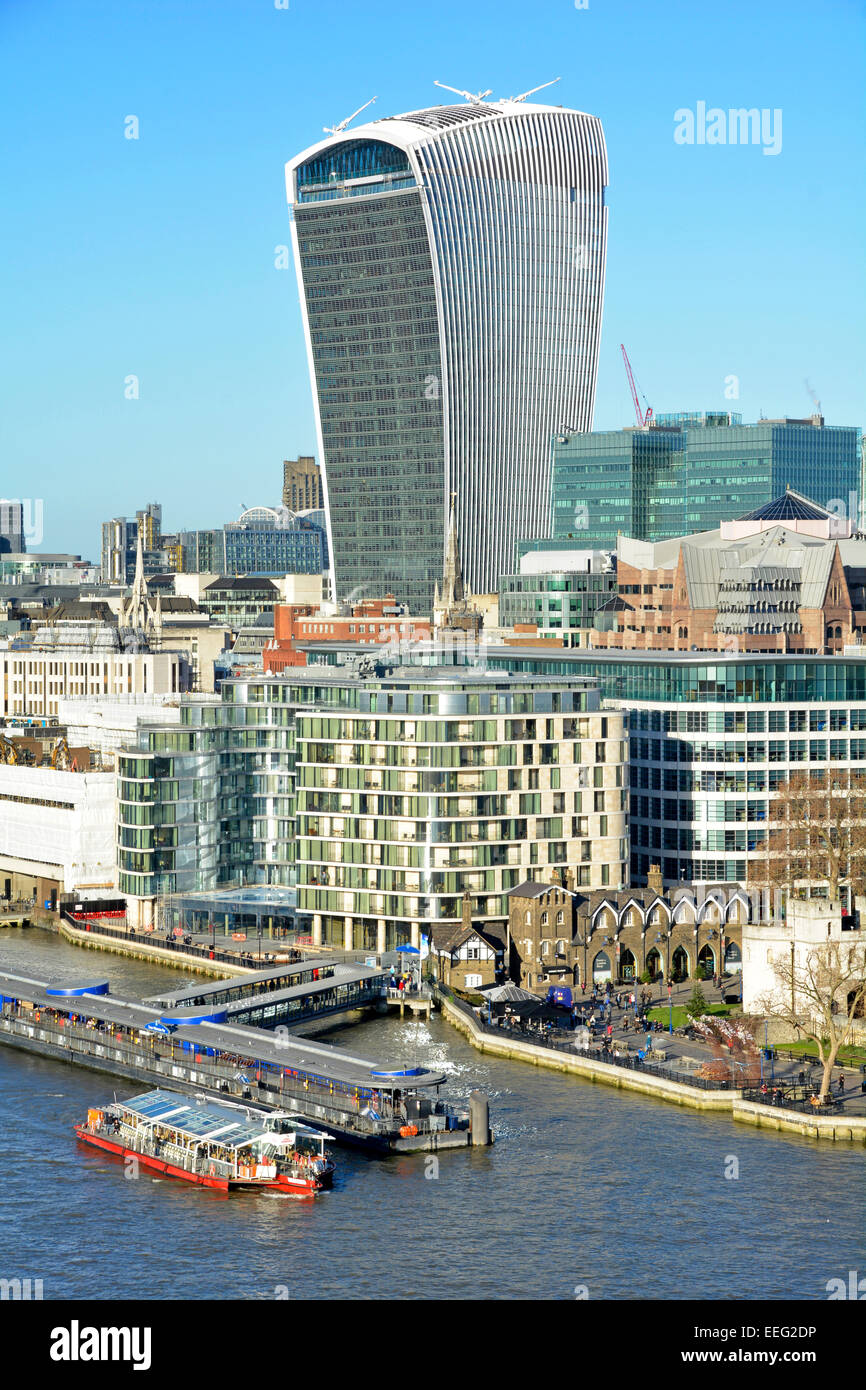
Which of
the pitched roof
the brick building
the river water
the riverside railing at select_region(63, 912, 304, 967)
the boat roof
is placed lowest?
the river water

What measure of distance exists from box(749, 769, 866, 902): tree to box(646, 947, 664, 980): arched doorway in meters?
8.33

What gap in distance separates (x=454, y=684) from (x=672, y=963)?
18503 millimetres

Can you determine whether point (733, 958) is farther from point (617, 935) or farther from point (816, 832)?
point (816, 832)

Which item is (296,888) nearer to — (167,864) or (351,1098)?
(167,864)

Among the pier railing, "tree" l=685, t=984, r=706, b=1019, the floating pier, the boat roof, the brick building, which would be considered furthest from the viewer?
the brick building

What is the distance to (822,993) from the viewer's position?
86.4 metres

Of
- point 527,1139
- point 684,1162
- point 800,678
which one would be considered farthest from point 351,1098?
point 800,678

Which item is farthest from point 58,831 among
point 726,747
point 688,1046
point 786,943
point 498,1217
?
point 498,1217

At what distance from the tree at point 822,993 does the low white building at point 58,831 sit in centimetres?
5315

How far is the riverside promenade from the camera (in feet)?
256

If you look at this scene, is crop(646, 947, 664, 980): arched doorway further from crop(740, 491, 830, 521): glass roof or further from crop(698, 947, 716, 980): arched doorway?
crop(740, 491, 830, 521): glass roof

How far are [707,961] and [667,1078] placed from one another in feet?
79.9

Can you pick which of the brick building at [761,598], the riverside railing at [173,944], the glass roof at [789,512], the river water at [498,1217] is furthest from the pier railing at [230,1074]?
the glass roof at [789,512]

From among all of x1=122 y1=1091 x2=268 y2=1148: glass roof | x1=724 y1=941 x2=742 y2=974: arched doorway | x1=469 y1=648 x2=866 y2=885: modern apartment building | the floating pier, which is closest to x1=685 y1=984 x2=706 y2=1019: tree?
x1=724 y1=941 x2=742 y2=974: arched doorway
